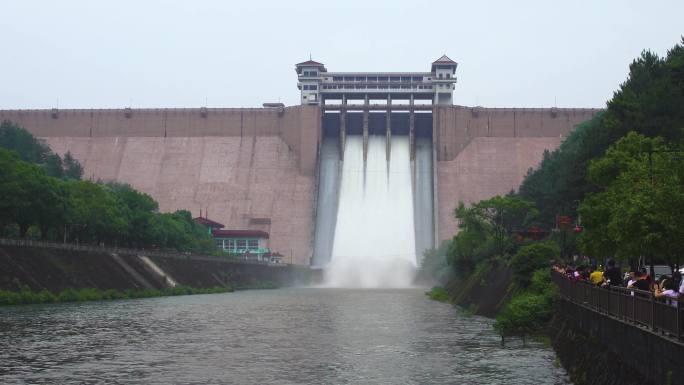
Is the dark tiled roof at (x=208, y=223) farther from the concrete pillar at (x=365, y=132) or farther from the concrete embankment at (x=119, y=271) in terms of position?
the concrete pillar at (x=365, y=132)

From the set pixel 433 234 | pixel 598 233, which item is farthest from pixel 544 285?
pixel 433 234

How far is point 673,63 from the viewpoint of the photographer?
5034cm

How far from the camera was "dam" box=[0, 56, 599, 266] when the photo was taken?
112 metres

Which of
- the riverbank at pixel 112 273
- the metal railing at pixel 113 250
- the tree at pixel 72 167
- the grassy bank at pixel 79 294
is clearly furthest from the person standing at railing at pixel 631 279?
the tree at pixel 72 167

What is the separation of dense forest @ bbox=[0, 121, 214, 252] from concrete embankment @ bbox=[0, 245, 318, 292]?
155 inches

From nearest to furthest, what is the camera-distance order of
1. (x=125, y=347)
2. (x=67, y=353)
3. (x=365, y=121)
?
(x=67, y=353) → (x=125, y=347) → (x=365, y=121)

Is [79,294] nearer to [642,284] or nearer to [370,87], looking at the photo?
[642,284]

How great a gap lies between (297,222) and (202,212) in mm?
13427

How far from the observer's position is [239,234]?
112 m

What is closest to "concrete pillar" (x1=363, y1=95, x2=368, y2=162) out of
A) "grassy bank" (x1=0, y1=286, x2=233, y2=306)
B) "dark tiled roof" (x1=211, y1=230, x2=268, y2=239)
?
"dark tiled roof" (x1=211, y1=230, x2=268, y2=239)

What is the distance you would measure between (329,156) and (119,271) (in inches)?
2206

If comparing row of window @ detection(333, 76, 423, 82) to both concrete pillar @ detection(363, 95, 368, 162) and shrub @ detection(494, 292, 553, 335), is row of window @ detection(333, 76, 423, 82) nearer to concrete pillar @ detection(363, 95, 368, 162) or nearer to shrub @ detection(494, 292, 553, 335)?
concrete pillar @ detection(363, 95, 368, 162)

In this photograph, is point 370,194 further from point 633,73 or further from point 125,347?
point 125,347

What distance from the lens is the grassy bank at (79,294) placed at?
47844mm
